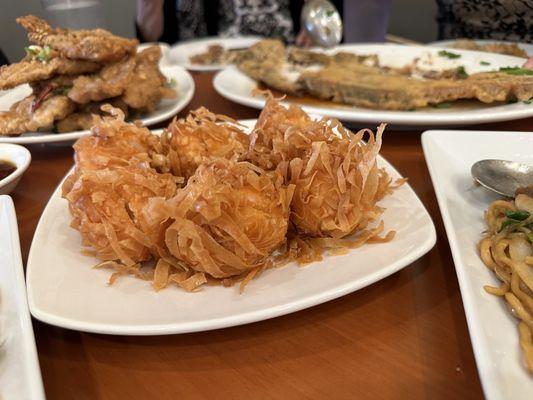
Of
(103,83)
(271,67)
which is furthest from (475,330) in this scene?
(271,67)

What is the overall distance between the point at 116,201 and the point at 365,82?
66.3 inches

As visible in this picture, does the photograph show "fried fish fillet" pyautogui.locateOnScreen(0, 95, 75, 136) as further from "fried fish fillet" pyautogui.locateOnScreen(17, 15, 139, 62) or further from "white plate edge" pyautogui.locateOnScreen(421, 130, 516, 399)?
"white plate edge" pyautogui.locateOnScreen(421, 130, 516, 399)

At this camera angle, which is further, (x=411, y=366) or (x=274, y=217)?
(x=274, y=217)

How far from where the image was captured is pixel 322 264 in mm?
1222

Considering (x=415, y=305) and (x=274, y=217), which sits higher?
(x=274, y=217)

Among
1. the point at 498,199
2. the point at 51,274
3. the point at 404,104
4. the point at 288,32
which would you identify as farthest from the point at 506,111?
the point at 288,32

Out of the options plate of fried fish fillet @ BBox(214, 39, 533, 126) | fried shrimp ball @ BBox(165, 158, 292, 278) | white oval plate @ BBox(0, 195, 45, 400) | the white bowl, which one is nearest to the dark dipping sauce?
the white bowl

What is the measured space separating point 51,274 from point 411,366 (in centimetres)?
90

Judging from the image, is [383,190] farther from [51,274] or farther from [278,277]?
[51,274]

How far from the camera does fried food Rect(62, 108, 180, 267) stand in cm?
121

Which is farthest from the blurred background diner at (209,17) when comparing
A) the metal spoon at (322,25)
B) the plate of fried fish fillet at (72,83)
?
the plate of fried fish fillet at (72,83)

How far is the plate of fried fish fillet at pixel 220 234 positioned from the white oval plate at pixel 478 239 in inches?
4.9

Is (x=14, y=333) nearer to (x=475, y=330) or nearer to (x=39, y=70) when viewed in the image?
(x=475, y=330)

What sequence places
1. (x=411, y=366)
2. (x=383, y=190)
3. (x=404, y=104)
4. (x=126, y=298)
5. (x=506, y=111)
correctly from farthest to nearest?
(x=404, y=104), (x=506, y=111), (x=383, y=190), (x=126, y=298), (x=411, y=366)
